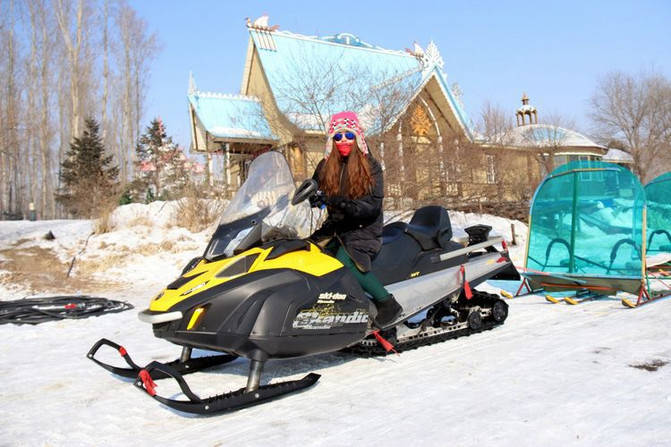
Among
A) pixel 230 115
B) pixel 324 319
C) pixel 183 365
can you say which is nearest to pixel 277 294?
pixel 324 319

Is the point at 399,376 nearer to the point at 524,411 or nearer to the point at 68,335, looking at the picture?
the point at 524,411

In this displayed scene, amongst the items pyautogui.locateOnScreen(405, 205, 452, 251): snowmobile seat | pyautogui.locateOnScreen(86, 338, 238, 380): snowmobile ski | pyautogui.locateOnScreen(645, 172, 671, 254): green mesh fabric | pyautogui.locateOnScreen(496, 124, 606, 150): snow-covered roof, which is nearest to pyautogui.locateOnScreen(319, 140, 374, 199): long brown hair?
pyautogui.locateOnScreen(405, 205, 452, 251): snowmobile seat

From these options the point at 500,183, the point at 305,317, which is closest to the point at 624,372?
the point at 305,317

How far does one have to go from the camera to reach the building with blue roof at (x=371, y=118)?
12617 mm

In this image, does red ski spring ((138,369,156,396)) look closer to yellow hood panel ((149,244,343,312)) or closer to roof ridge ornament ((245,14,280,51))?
yellow hood panel ((149,244,343,312))

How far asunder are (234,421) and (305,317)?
721mm

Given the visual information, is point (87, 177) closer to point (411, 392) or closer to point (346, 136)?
point (346, 136)

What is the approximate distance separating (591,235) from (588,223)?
0.51ft

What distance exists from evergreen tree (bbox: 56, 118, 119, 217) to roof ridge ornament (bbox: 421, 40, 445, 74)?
34.1 feet

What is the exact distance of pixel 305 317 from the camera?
10.5 ft

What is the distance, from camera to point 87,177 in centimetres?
2064

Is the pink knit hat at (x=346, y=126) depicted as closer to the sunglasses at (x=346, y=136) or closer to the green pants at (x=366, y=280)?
the sunglasses at (x=346, y=136)

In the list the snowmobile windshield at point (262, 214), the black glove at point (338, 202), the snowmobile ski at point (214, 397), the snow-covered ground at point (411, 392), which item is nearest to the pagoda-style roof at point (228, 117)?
the snow-covered ground at point (411, 392)

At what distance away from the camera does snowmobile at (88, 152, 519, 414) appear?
2.97 m
